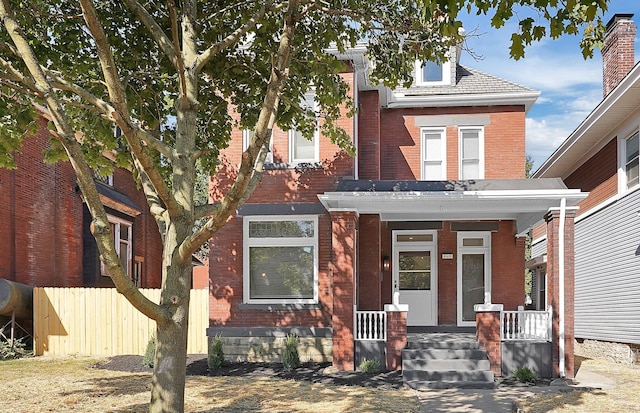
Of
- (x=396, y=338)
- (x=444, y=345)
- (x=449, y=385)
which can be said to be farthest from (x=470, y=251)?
(x=449, y=385)

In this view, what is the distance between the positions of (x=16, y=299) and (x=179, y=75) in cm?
1045

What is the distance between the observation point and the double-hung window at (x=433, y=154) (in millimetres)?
16406

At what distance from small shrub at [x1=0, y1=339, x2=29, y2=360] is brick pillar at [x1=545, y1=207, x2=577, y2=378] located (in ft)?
40.6

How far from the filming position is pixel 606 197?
1647 cm

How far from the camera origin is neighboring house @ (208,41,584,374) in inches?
497

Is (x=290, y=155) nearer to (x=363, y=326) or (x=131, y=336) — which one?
(x=363, y=326)

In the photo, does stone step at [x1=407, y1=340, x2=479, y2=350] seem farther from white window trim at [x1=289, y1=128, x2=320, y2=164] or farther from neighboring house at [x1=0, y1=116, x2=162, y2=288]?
neighboring house at [x1=0, y1=116, x2=162, y2=288]

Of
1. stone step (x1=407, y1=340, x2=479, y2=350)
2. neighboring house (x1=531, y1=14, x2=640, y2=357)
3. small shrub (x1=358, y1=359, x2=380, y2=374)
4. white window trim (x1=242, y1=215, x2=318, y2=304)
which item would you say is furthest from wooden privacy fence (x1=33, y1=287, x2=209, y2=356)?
neighboring house (x1=531, y1=14, x2=640, y2=357)

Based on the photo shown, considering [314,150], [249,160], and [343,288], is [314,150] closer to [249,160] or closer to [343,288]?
[343,288]

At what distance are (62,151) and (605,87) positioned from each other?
50.2 ft

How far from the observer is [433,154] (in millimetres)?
16516

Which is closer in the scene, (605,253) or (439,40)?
(439,40)

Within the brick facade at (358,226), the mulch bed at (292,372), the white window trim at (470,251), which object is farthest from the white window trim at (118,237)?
the white window trim at (470,251)

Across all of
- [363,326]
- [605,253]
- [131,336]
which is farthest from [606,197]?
[131,336]
